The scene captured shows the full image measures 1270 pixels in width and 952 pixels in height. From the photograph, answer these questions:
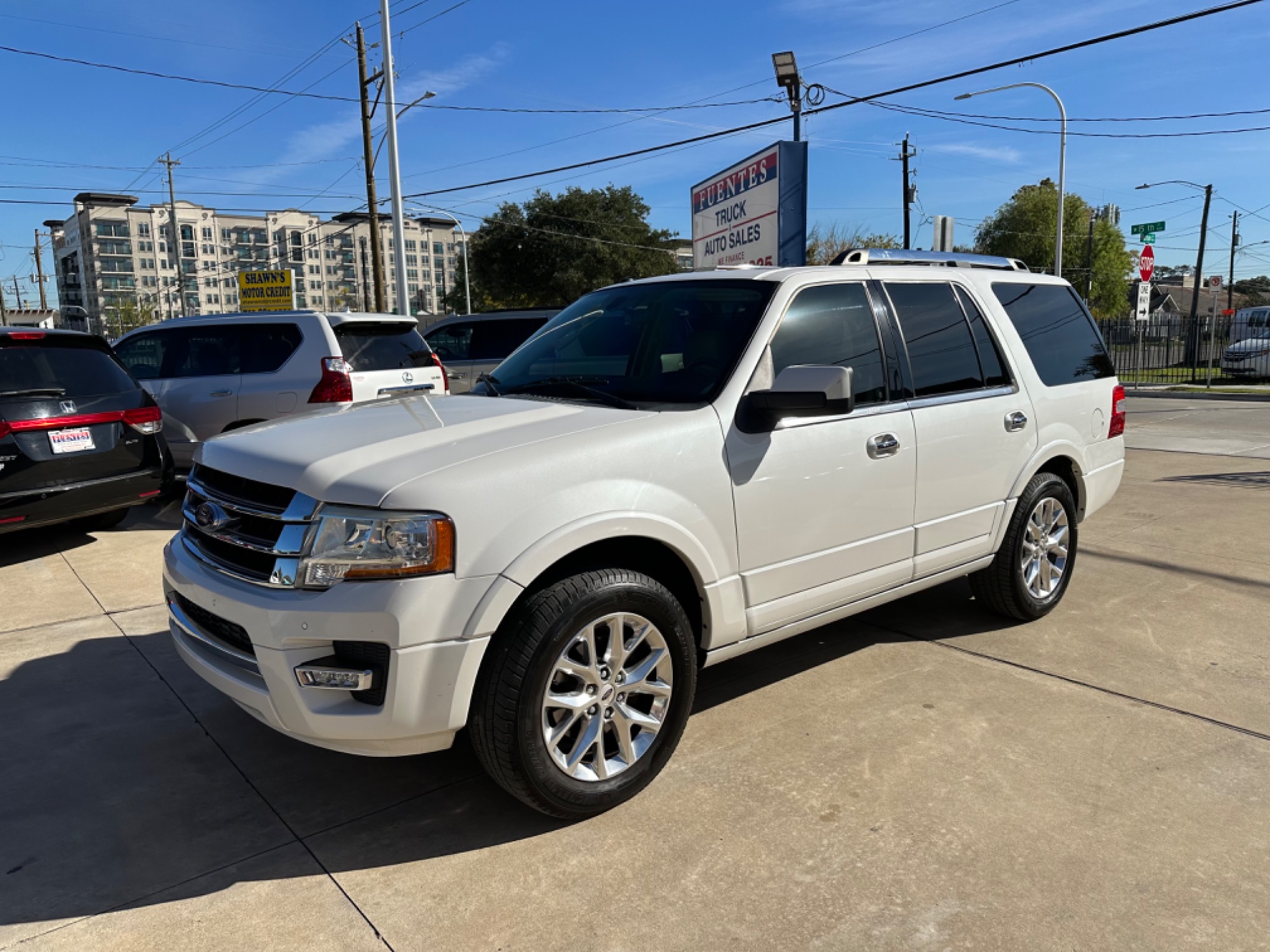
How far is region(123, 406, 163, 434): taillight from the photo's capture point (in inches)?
266

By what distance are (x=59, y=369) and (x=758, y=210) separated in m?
8.58

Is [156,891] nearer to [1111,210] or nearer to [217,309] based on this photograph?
[1111,210]

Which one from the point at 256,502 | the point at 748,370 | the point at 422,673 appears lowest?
the point at 422,673

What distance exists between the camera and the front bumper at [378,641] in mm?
2602

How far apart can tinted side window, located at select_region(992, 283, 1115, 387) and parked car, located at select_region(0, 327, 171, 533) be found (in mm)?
6098

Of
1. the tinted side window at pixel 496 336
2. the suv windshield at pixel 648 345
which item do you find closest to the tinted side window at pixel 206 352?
the tinted side window at pixel 496 336

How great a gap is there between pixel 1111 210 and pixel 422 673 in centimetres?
6545

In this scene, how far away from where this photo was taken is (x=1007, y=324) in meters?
4.65

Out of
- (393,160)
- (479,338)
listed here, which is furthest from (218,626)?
(393,160)

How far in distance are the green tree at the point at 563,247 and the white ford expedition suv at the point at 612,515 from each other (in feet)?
143

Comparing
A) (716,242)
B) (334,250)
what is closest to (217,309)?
(334,250)

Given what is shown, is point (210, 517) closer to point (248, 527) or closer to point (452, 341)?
point (248, 527)

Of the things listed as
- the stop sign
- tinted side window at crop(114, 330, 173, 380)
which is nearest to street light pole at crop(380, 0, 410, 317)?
tinted side window at crop(114, 330, 173, 380)

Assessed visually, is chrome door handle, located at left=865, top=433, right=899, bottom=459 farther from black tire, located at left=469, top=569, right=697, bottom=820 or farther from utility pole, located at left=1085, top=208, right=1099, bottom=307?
utility pole, located at left=1085, top=208, right=1099, bottom=307
